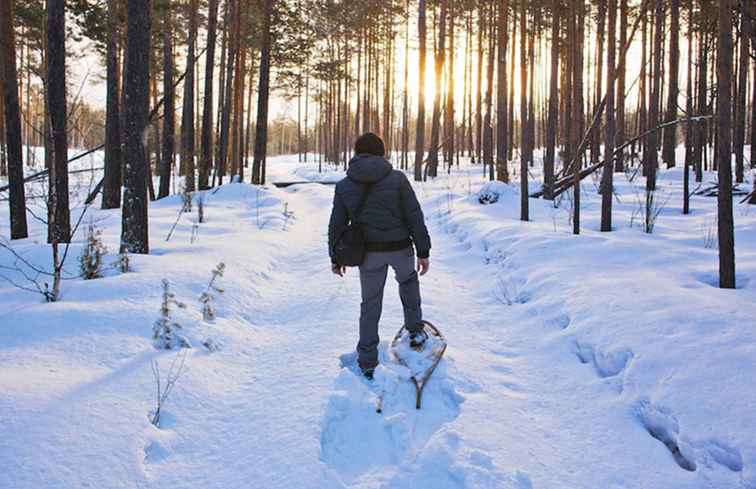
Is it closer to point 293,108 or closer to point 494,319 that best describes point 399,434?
point 494,319

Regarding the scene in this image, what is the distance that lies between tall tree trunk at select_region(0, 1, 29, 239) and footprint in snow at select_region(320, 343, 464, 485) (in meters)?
7.65

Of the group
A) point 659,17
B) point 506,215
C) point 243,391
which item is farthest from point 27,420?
point 659,17

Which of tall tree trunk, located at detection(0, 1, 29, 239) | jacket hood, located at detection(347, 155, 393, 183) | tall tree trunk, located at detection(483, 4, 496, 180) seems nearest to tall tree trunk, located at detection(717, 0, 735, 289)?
jacket hood, located at detection(347, 155, 393, 183)

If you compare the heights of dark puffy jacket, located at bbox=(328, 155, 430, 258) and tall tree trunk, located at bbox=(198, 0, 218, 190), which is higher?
tall tree trunk, located at bbox=(198, 0, 218, 190)

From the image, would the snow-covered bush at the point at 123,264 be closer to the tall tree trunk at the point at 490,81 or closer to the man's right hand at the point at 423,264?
the man's right hand at the point at 423,264

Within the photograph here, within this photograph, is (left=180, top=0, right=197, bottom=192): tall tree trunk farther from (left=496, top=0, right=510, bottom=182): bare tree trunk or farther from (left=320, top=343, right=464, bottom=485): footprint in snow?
(left=320, top=343, right=464, bottom=485): footprint in snow

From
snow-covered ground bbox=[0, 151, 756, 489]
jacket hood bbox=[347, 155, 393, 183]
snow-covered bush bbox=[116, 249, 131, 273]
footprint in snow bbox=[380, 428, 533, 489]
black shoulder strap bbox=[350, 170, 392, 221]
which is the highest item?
jacket hood bbox=[347, 155, 393, 183]

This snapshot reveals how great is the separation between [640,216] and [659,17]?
3833 mm

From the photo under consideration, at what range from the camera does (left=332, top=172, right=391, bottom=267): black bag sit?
147 inches

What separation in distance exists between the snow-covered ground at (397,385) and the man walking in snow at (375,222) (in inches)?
18.8

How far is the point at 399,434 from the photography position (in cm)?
310

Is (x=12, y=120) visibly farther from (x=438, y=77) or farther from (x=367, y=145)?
(x=438, y=77)

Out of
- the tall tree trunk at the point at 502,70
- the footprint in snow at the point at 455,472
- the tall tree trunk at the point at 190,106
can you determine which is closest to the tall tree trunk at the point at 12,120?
the tall tree trunk at the point at 190,106

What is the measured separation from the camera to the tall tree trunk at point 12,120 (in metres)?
8.12
